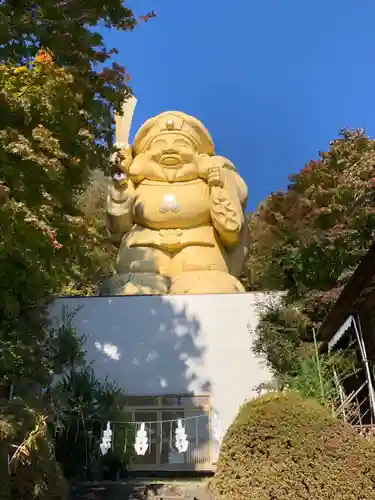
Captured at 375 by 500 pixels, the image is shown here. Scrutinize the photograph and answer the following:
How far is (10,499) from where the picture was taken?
579cm

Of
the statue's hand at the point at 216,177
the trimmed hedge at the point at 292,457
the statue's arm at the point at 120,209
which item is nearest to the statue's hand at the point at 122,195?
the statue's arm at the point at 120,209

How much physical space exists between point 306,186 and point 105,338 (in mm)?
6784

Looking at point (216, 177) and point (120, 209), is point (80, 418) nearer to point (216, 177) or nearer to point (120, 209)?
point (120, 209)

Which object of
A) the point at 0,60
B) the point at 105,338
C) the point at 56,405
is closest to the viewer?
the point at 0,60

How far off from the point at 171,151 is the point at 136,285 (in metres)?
3.24

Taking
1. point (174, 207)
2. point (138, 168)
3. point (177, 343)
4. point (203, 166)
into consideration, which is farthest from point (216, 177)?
point (177, 343)

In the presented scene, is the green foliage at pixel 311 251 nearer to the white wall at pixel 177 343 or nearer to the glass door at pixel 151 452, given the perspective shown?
the white wall at pixel 177 343

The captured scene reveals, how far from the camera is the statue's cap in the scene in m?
13.7

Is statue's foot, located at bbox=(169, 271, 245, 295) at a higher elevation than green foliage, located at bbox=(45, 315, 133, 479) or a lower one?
higher

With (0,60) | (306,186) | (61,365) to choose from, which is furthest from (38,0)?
(306,186)

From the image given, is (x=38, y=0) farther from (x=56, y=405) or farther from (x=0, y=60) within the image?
(x=56, y=405)

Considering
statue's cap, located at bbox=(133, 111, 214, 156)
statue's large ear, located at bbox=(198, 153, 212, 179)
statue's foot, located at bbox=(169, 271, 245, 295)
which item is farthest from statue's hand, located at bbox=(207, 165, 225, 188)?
statue's foot, located at bbox=(169, 271, 245, 295)

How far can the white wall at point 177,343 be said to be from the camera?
34.4 feet

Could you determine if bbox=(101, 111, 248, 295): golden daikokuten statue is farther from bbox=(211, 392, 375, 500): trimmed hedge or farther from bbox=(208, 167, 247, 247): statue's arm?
bbox=(211, 392, 375, 500): trimmed hedge
